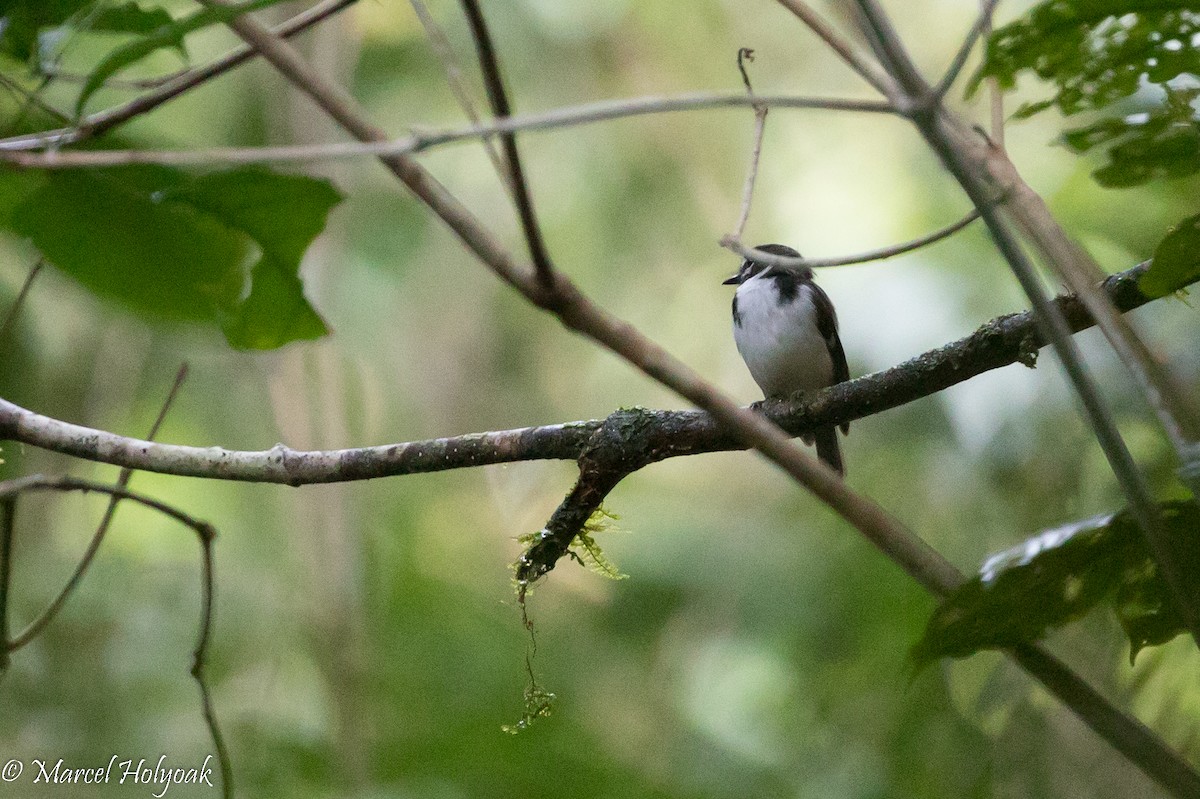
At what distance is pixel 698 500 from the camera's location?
23.9 ft

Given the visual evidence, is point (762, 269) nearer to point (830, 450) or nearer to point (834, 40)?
point (830, 450)

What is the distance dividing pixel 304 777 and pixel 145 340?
2902 mm

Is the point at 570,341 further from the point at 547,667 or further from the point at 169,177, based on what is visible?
the point at 169,177

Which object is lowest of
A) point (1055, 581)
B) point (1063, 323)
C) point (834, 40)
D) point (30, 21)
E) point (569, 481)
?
point (1055, 581)

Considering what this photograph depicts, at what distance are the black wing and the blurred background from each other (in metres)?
0.63

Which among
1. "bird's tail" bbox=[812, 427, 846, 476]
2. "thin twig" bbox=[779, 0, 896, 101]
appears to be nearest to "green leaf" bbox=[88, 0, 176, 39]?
"thin twig" bbox=[779, 0, 896, 101]

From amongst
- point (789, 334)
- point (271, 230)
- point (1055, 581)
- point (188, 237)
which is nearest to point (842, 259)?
point (1055, 581)

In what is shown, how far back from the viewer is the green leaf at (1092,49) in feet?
4.78

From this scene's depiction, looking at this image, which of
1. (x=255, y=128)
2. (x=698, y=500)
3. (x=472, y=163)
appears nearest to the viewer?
(x=255, y=128)

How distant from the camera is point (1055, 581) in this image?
129cm

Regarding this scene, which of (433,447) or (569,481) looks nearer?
(433,447)

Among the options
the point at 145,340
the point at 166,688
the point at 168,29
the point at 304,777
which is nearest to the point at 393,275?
the point at 145,340

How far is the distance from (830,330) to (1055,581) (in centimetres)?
289

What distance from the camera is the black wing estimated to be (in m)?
4.09
